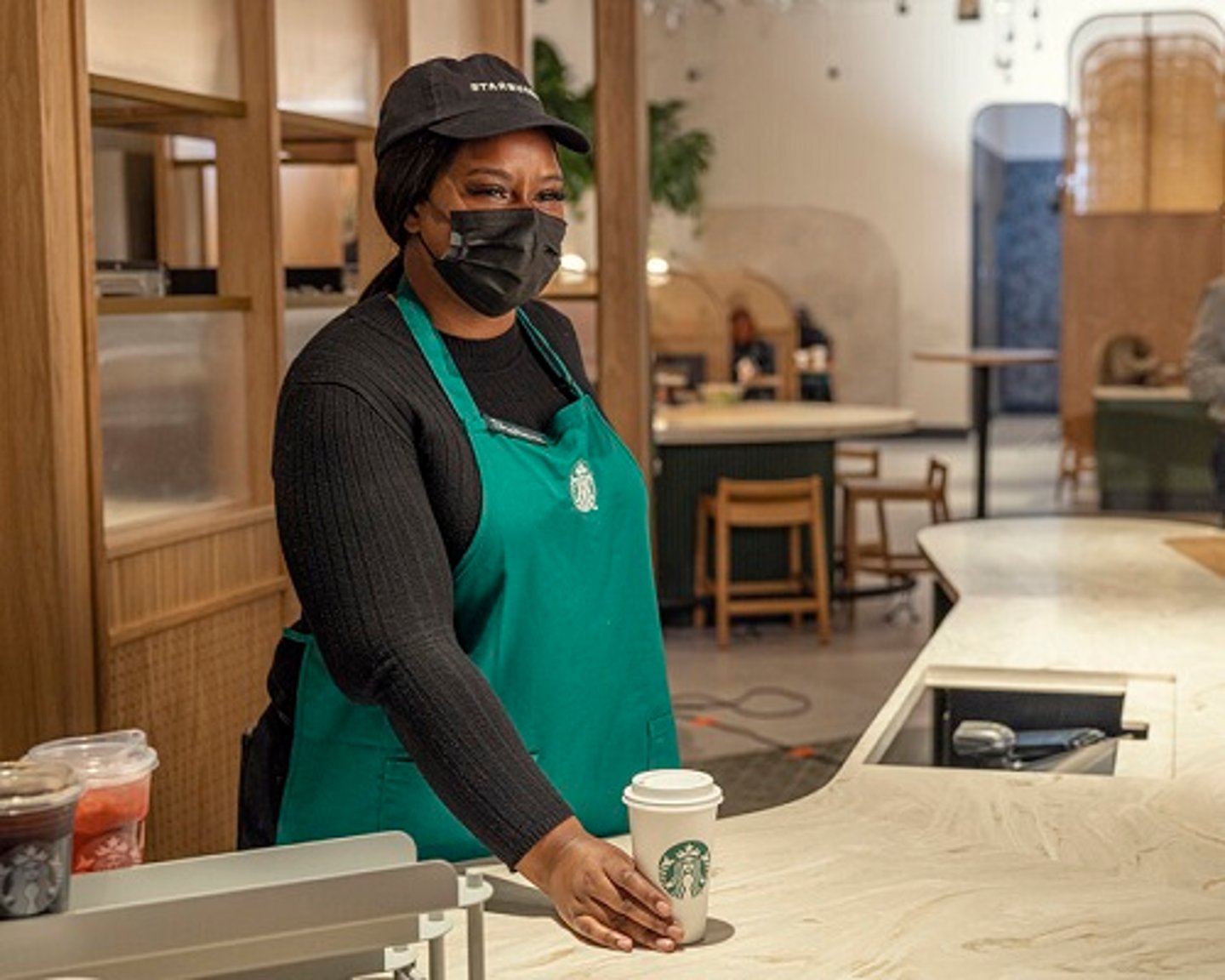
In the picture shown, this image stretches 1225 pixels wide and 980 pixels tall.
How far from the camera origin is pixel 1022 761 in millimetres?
2859

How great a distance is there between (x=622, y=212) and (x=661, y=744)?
328 cm

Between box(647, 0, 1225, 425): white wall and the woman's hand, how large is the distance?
15311 mm

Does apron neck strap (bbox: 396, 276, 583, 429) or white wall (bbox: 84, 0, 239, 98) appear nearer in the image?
apron neck strap (bbox: 396, 276, 583, 429)

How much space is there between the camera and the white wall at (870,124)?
16609 mm

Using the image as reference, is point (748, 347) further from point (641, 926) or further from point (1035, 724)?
point (641, 926)

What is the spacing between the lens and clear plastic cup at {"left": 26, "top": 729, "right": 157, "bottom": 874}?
1.63m

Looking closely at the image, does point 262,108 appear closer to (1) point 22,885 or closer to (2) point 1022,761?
(2) point 1022,761

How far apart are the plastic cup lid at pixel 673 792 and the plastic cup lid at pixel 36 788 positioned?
483mm

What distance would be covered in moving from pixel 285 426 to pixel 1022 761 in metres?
1.35

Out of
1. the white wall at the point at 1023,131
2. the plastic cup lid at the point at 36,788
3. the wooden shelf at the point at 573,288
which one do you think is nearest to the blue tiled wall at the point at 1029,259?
the white wall at the point at 1023,131

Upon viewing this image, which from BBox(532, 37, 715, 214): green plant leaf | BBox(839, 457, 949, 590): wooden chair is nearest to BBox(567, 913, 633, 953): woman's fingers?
BBox(839, 457, 949, 590): wooden chair

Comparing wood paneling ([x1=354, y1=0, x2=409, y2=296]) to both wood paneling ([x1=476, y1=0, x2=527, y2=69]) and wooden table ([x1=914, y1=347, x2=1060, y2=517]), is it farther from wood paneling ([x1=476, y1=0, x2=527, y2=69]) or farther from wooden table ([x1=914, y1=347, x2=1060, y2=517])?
wooden table ([x1=914, y1=347, x2=1060, y2=517])

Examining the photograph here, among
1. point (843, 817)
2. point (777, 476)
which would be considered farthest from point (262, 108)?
point (777, 476)

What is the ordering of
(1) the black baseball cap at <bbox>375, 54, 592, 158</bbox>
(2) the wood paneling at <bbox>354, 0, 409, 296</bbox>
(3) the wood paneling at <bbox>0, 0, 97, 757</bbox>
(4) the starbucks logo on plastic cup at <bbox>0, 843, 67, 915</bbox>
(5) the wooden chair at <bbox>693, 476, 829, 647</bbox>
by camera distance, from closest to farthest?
(4) the starbucks logo on plastic cup at <bbox>0, 843, 67, 915</bbox> < (1) the black baseball cap at <bbox>375, 54, 592, 158</bbox> < (3) the wood paneling at <bbox>0, 0, 97, 757</bbox> < (2) the wood paneling at <bbox>354, 0, 409, 296</bbox> < (5) the wooden chair at <bbox>693, 476, 829, 647</bbox>
